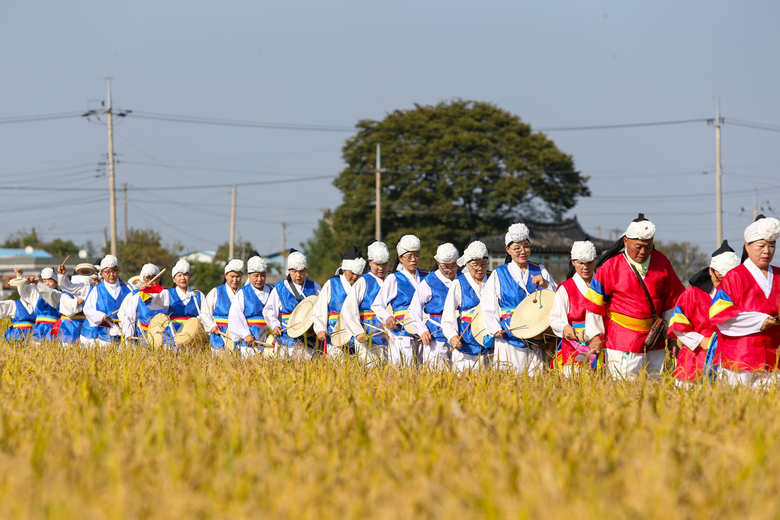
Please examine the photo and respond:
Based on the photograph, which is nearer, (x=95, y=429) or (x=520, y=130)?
(x=95, y=429)

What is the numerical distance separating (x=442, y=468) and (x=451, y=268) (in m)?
4.98

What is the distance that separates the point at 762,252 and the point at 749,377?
773 millimetres

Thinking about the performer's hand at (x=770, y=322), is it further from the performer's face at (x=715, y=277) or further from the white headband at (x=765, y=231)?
the performer's face at (x=715, y=277)

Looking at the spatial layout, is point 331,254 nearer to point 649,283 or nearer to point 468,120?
point 468,120

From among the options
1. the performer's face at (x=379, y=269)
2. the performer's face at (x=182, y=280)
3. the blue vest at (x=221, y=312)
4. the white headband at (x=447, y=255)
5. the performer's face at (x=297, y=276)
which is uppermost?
the white headband at (x=447, y=255)

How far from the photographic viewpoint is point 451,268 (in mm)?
7457

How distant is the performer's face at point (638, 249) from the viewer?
5.59 metres

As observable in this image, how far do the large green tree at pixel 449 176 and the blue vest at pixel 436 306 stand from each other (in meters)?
29.4

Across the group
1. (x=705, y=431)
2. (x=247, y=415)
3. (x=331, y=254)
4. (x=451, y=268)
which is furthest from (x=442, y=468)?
(x=331, y=254)

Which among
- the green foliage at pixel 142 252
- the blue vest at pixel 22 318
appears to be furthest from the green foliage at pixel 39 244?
the blue vest at pixel 22 318

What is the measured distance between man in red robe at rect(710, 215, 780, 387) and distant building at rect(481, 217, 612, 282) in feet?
96.2

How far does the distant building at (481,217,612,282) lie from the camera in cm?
3572

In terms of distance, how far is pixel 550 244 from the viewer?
39.7 meters

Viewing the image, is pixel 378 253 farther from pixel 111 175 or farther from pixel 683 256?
pixel 683 256
